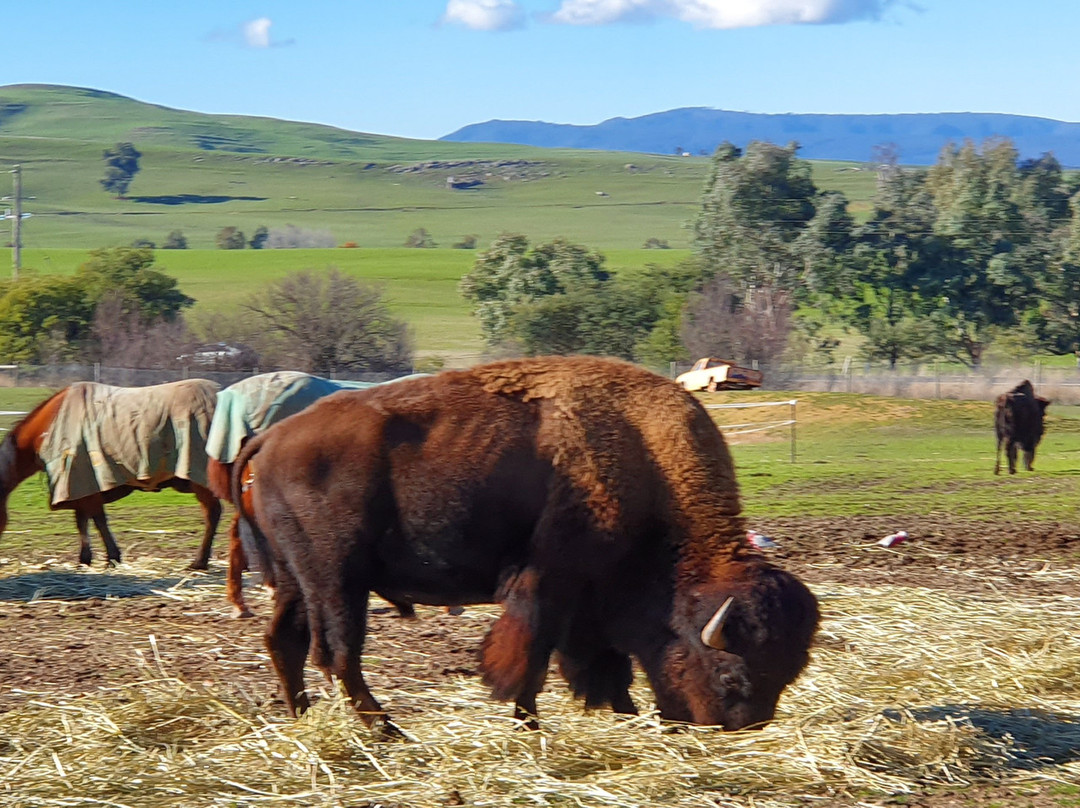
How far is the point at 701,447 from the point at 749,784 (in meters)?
1.57

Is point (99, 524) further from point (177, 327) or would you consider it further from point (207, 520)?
point (177, 327)

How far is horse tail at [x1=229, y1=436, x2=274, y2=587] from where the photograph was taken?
6.44 metres

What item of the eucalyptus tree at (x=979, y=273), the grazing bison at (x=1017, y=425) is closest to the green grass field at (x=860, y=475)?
the grazing bison at (x=1017, y=425)

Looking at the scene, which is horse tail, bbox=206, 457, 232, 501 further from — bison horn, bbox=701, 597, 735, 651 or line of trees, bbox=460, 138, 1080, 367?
line of trees, bbox=460, 138, 1080, 367

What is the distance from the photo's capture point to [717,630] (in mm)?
5547

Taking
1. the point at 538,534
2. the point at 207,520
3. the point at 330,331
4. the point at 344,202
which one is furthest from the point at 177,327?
the point at 344,202

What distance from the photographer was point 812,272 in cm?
5141

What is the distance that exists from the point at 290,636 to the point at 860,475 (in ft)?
47.2

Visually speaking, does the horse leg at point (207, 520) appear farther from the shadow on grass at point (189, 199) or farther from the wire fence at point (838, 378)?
the shadow on grass at point (189, 199)

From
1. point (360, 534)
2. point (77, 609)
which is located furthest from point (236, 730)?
point (77, 609)

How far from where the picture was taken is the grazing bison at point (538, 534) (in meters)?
5.81

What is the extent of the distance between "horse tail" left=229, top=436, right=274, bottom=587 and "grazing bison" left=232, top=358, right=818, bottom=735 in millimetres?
231

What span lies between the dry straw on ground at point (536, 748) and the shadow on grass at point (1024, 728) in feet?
0.04

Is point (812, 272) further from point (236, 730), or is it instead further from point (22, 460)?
point (236, 730)
